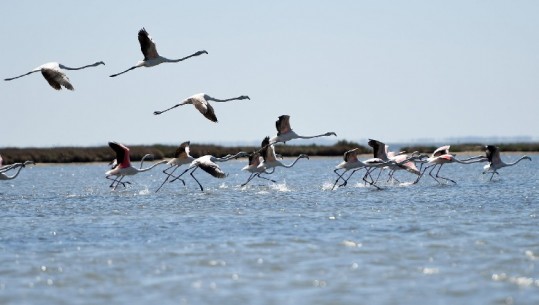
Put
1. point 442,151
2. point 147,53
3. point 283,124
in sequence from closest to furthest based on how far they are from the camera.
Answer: point 147,53 → point 283,124 → point 442,151

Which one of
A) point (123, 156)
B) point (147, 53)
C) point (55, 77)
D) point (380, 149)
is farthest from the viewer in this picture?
point (380, 149)

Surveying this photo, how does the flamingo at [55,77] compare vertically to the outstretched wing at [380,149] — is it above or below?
above

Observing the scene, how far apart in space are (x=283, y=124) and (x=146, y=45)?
5.43 meters

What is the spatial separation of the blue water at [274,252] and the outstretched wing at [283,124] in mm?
2071

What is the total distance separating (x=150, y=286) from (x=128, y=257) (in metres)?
2.10

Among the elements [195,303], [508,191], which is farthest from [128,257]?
[508,191]

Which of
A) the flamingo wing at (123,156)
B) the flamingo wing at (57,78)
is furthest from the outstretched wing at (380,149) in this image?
the flamingo wing at (57,78)

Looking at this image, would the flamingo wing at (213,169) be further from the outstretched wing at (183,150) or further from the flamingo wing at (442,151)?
the flamingo wing at (442,151)

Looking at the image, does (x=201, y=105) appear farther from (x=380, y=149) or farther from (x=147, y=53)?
(x=380, y=149)

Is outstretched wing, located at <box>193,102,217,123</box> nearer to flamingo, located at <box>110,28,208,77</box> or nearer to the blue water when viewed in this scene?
flamingo, located at <box>110,28,208,77</box>

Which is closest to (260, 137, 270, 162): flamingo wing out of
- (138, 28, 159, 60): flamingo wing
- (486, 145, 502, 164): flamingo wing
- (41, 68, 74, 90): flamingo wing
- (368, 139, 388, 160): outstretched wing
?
(368, 139, 388, 160): outstretched wing

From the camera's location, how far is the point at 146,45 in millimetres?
17656

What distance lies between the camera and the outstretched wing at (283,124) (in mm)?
22125

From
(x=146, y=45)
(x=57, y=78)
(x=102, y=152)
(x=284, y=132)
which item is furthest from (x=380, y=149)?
(x=102, y=152)
